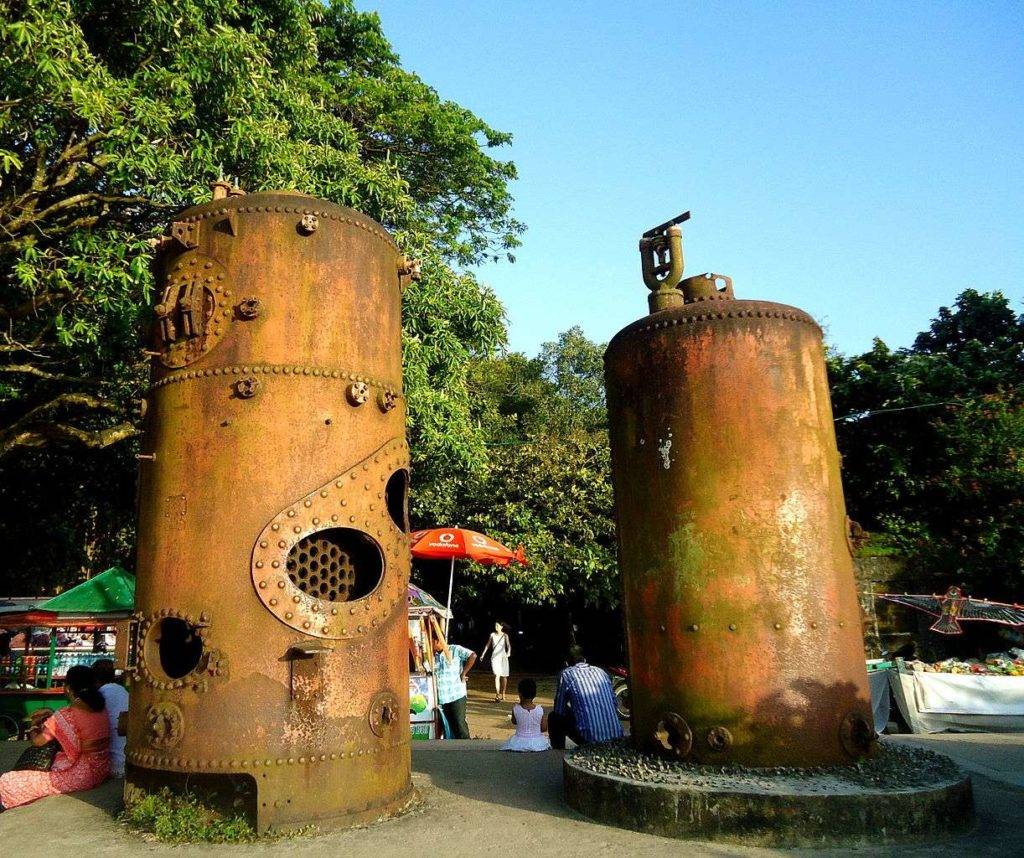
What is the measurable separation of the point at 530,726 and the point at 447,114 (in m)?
14.4

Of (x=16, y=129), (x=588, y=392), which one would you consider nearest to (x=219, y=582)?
(x=16, y=129)

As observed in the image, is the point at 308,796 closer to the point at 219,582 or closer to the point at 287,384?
the point at 219,582

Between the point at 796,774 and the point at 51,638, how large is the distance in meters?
12.2

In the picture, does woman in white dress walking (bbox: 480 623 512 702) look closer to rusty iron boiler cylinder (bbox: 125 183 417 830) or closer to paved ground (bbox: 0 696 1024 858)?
paved ground (bbox: 0 696 1024 858)

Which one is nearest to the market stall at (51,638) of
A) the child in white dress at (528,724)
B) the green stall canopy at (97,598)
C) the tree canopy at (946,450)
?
the green stall canopy at (97,598)

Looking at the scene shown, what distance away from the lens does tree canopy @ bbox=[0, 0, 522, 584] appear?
967 centimetres

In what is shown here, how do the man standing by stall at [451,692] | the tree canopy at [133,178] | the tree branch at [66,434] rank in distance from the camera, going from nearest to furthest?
the tree canopy at [133,178] → the man standing by stall at [451,692] → the tree branch at [66,434]

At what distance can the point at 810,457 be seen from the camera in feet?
20.4

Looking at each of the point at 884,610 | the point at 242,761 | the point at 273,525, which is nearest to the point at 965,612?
the point at 884,610

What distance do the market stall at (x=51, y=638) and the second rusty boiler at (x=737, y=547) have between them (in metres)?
8.37

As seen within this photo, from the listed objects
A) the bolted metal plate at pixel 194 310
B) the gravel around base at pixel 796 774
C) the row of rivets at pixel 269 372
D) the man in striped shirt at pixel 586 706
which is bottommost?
the gravel around base at pixel 796 774

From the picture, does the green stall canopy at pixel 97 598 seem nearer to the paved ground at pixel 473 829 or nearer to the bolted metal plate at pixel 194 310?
the paved ground at pixel 473 829

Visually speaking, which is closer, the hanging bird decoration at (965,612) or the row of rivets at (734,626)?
the row of rivets at (734,626)

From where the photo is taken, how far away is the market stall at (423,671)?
11422 mm
